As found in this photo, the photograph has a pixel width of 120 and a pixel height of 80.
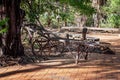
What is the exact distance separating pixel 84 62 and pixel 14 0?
2371 millimetres

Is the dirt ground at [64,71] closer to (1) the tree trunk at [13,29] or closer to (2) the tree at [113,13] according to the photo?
(1) the tree trunk at [13,29]

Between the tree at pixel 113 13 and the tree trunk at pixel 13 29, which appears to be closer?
the tree trunk at pixel 13 29

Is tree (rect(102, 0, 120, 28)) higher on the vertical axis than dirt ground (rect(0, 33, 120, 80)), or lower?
higher

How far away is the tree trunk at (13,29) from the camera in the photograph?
295 inches

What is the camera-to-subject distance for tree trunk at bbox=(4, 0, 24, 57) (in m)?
7.50

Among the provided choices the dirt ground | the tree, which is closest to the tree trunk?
the dirt ground

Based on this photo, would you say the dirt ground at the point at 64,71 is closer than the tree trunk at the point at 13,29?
Yes

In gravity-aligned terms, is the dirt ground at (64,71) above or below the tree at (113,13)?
below

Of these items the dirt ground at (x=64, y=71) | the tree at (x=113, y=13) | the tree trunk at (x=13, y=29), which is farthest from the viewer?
the tree at (x=113, y=13)

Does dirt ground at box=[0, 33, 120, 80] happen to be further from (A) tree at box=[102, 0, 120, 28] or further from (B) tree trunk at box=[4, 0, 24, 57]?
(A) tree at box=[102, 0, 120, 28]

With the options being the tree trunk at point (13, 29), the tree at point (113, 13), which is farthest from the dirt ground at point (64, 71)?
the tree at point (113, 13)

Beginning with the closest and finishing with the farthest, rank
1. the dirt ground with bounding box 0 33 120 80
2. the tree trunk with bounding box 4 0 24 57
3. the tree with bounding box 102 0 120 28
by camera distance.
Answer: the dirt ground with bounding box 0 33 120 80 → the tree trunk with bounding box 4 0 24 57 → the tree with bounding box 102 0 120 28

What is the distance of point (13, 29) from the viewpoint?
7.61 meters

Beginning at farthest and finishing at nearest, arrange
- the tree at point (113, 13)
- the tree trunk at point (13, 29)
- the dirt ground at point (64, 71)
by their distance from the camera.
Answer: the tree at point (113, 13), the tree trunk at point (13, 29), the dirt ground at point (64, 71)
